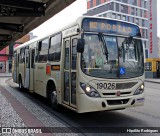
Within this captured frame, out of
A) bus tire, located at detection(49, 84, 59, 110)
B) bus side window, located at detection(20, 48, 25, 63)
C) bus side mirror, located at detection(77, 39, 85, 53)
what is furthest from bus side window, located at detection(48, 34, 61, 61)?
bus side window, located at detection(20, 48, 25, 63)

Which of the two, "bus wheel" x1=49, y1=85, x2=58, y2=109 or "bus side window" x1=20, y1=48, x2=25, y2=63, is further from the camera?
"bus side window" x1=20, y1=48, x2=25, y2=63

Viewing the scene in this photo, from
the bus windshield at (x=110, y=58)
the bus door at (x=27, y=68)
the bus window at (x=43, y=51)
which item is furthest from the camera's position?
the bus door at (x=27, y=68)

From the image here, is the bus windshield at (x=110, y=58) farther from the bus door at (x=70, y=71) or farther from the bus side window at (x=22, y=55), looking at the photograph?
the bus side window at (x=22, y=55)

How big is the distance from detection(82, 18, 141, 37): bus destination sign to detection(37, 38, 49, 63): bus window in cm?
325

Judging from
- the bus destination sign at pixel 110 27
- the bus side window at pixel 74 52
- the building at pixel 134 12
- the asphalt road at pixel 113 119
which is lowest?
the asphalt road at pixel 113 119

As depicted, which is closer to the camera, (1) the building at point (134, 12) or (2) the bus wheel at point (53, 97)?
(2) the bus wheel at point (53, 97)

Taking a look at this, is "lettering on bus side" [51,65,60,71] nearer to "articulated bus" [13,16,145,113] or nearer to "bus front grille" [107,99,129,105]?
"articulated bus" [13,16,145,113]

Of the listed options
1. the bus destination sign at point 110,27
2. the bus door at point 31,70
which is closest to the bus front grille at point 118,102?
the bus destination sign at point 110,27

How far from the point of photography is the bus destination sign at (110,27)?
6875 millimetres

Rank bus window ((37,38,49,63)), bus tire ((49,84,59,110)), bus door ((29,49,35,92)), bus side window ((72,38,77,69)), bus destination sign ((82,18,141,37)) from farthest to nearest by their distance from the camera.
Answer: bus door ((29,49,35,92)), bus window ((37,38,49,63)), bus tire ((49,84,59,110)), bus side window ((72,38,77,69)), bus destination sign ((82,18,141,37))

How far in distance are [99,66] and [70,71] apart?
104 centimetres

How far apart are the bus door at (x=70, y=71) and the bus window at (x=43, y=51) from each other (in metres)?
2.13

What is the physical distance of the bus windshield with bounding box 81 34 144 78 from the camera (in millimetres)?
6691

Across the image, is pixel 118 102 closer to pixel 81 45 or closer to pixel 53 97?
pixel 81 45
